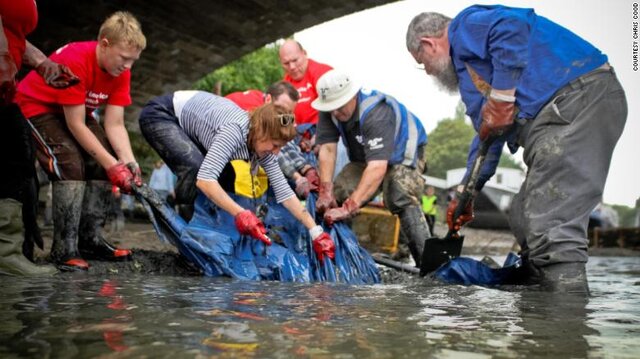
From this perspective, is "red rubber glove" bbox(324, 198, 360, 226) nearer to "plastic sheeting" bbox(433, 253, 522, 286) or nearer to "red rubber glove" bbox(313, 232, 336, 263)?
"red rubber glove" bbox(313, 232, 336, 263)

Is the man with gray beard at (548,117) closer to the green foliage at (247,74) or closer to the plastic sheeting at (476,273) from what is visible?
the plastic sheeting at (476,273)

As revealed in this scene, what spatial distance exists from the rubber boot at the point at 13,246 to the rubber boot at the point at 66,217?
16.5 inches

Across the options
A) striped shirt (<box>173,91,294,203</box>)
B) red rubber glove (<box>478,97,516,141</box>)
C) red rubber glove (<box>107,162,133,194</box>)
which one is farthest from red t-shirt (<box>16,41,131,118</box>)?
red rubber glove (<box>478,97,516,141</box>)

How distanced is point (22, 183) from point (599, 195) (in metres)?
2.99

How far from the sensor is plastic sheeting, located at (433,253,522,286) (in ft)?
11.2

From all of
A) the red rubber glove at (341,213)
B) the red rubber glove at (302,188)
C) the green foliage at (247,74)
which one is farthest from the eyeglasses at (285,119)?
the green foliage at (247,74)

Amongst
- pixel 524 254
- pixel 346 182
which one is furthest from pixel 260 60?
pixel 524 254

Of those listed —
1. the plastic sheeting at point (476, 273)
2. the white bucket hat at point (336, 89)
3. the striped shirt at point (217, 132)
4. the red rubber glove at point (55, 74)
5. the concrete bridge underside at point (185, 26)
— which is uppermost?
the concrete bridge underside at point (185, 26)

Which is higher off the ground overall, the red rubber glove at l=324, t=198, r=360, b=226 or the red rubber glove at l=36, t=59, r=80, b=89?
the red rubber glove at l=36, t=59, r=80, b=89

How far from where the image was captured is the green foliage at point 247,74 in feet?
78.4

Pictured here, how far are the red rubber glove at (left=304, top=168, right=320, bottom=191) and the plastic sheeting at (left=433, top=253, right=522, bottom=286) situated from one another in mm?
1333

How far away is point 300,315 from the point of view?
1.80m

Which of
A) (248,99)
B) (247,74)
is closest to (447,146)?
(247,74)

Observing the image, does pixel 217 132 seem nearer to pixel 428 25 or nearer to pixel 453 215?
pixel 428 25
